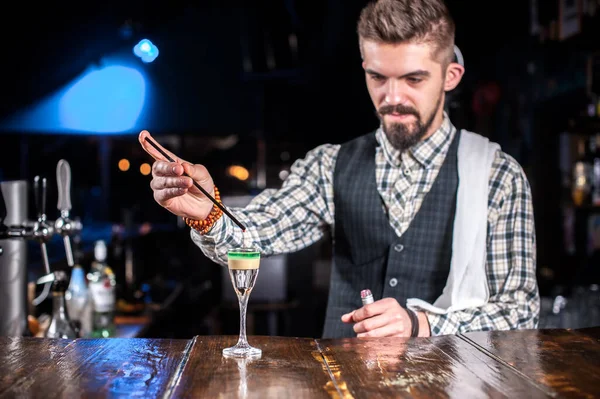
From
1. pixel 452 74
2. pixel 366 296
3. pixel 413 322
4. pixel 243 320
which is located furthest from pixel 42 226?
pixel 452 74

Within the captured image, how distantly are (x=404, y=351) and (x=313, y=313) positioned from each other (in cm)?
494

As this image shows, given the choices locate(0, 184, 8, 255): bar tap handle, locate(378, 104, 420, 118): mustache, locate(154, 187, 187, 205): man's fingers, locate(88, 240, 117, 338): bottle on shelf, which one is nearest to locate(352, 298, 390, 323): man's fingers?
locate(154, 187, 187, 205): man's fingers

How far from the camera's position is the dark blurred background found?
5.35 meters

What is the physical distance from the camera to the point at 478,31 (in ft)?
20.9

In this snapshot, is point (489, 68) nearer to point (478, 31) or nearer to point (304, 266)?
point (478, 31)

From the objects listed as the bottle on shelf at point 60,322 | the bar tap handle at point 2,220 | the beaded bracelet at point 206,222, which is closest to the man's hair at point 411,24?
the beaded bracelet at point 206,222

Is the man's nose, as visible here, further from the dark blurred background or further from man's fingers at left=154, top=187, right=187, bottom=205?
the dark blurred background

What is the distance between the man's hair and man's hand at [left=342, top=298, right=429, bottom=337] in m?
0.78

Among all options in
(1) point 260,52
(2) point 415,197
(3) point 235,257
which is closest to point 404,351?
(3) point 235,257

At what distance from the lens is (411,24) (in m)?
2.07

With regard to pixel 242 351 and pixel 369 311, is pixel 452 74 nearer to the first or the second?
pixel 369 311

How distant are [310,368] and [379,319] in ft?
1.57

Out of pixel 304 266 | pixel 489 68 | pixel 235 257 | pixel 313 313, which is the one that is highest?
pixel 489 68

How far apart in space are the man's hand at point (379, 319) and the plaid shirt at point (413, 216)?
20cm
